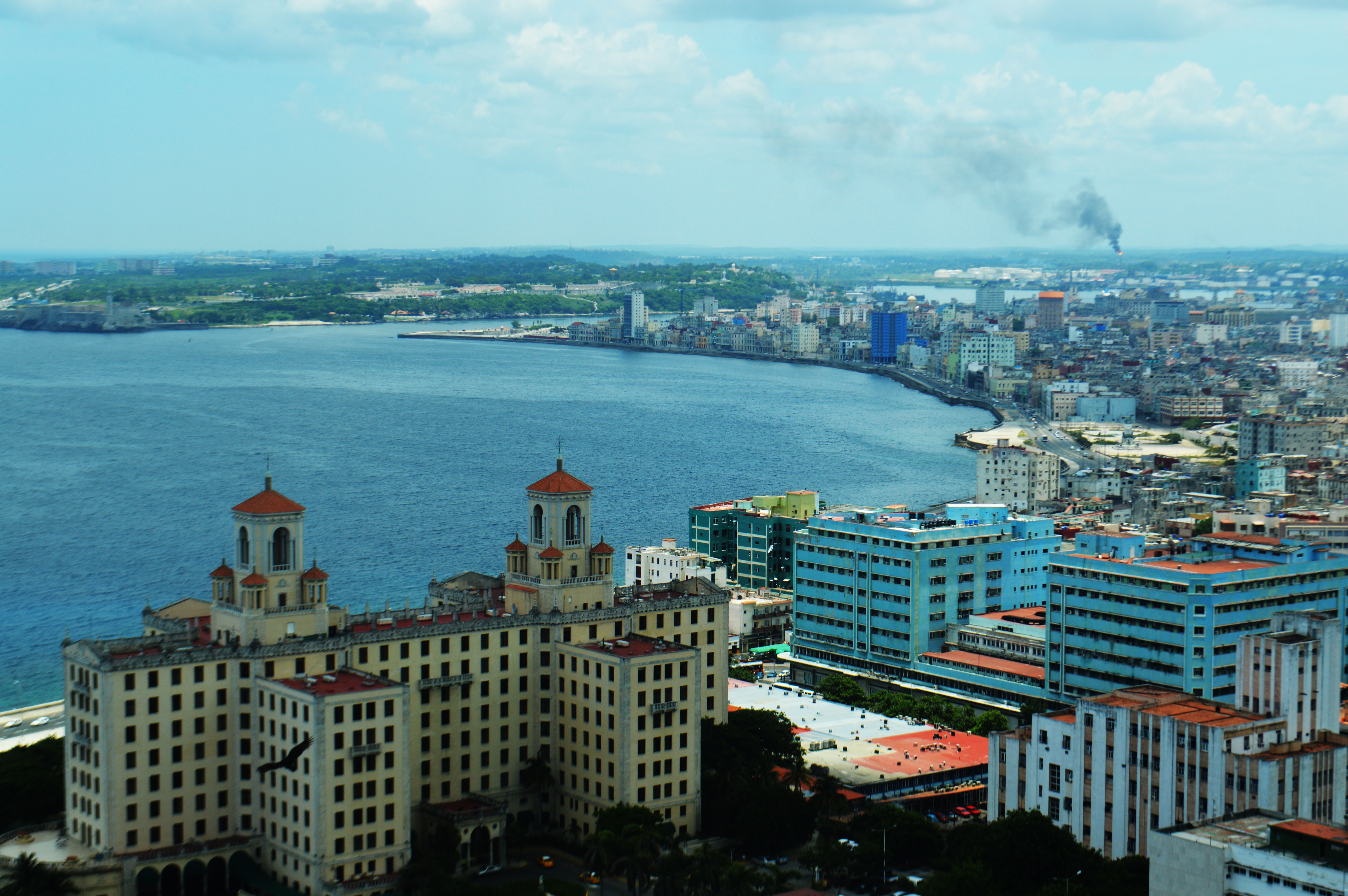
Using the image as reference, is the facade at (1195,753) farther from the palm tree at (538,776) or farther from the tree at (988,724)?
the tree at (988,724)

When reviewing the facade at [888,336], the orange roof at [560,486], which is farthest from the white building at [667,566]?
the facade at [888,336]

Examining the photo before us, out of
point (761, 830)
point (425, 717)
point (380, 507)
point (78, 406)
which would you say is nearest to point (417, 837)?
point (425, 717)

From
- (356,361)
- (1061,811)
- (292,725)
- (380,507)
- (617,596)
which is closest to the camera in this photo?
(292,725)

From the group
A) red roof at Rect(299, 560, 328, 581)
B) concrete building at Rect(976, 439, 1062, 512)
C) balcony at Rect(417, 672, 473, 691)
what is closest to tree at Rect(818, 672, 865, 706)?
balcony at Rect(417, 672, 473, 691)

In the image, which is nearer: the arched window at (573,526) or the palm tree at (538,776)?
the palm tree at (538,776)

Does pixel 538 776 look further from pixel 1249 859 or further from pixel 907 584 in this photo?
pixel 907 584

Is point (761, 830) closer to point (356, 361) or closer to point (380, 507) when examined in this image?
point (380, 507)
